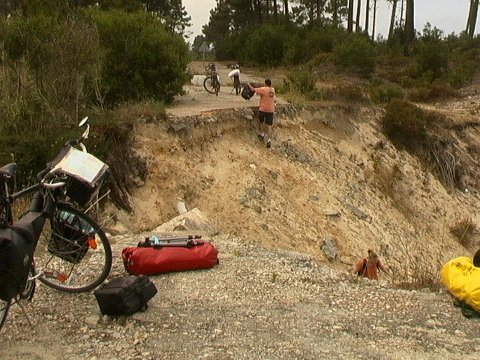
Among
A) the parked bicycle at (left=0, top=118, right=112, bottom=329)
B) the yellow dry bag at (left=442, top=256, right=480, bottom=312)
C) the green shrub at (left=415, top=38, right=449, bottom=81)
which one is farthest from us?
the green shrub at (left=415, top=38, right=449, bottom=81)

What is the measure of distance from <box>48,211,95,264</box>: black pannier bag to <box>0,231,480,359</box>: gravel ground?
0.44m

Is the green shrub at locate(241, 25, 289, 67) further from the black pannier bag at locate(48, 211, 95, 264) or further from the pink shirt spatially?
the black pannier bag at locate(48, 211, 95, 264)

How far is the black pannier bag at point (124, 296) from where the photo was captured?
5.07m

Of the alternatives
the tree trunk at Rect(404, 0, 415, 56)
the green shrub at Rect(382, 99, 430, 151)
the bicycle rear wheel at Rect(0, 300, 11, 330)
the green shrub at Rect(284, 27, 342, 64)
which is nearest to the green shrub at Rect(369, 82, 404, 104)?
the green shrub at Rect(382, 99, 430, 151)

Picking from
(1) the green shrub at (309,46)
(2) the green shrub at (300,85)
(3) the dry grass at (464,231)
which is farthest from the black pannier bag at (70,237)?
(1) the green shrub at (309,46)

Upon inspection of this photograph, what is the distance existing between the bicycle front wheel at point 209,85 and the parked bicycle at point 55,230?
14.7 meters

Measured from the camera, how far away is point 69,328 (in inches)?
197

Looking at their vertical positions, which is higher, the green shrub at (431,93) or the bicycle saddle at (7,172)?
the bicycle saddle at (7,172)

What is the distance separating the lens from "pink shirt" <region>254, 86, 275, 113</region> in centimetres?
1388

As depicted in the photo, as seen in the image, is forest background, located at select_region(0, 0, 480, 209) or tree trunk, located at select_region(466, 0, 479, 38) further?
tree trunk, located at select_region(466, 0, 479, 38)

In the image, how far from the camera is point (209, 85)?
2048 cm

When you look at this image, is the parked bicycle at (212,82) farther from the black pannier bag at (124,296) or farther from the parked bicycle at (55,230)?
the black pannier bag at (124,296)

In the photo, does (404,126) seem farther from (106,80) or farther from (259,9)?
(259,9)

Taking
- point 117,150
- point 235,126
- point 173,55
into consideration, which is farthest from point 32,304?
point 173,55
